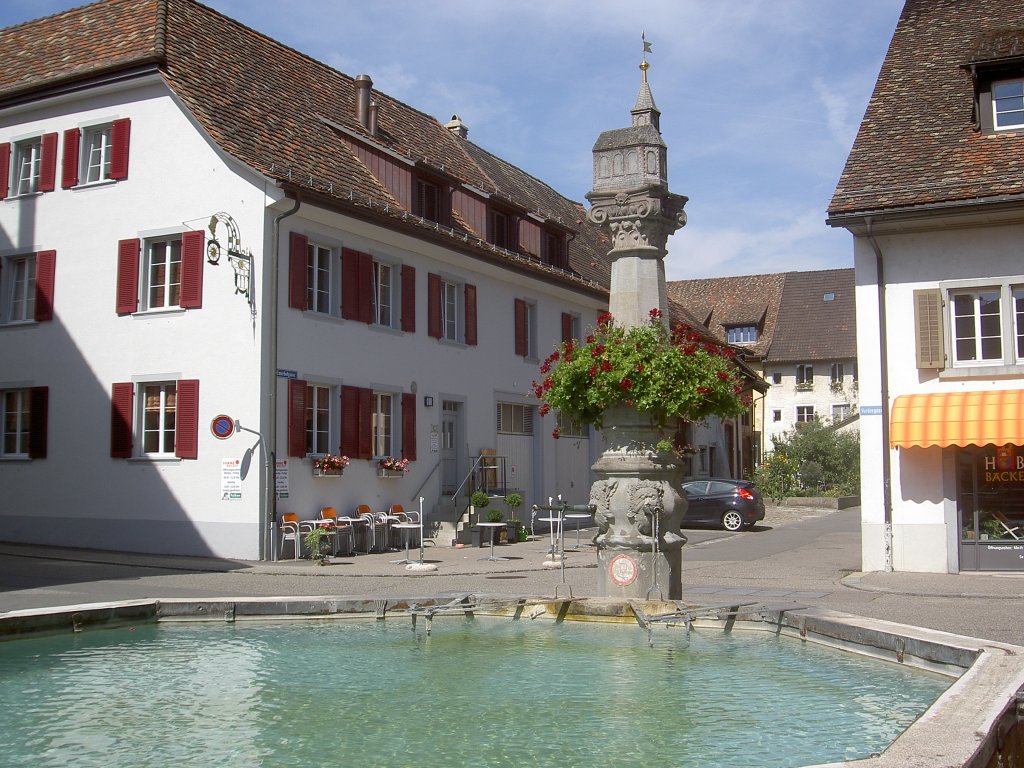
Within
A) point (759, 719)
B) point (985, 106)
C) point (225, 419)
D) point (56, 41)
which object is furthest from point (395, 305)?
point (759, 719)

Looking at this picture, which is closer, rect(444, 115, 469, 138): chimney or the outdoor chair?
the outdoor chair

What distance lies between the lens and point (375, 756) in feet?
19.6

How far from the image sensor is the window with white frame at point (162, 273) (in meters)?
21.1

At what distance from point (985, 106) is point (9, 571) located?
17.5m

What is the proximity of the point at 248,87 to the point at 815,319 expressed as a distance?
42.8 meters

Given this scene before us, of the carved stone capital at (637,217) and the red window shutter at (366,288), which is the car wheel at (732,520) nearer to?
the red window shutter at (366,288)

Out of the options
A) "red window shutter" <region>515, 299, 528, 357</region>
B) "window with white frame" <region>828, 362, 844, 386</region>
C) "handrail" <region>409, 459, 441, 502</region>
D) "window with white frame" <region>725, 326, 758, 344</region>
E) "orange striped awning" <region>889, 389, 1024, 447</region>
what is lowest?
"handrail" <region>409, 459, 441, 502</region>

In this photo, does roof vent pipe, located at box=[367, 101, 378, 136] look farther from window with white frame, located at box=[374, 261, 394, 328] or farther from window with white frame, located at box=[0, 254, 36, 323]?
window with white frame, located at box=[0, 254, 36, 323]

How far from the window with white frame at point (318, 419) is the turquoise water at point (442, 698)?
10.8 meters

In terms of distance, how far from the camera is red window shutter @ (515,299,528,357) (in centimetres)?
2867

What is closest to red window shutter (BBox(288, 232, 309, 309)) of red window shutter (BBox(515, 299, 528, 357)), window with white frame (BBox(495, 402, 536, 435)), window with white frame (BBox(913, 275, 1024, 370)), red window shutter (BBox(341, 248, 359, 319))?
red window shutter (BBox(341, 248, 359, 319))

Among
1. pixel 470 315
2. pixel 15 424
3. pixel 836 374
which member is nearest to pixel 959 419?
pixel 470 315

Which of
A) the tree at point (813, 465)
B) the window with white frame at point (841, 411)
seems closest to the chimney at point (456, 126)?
the tree at point (813, 465)

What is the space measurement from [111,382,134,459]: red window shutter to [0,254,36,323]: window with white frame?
3293mm
